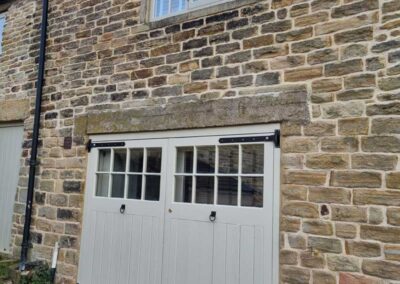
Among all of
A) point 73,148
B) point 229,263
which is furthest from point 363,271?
point 73,148

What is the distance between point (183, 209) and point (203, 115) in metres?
1.01

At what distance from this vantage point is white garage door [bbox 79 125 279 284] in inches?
144

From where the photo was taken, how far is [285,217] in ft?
11.4

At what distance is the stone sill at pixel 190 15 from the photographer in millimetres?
4080

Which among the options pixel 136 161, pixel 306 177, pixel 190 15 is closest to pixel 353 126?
pixel 306 177

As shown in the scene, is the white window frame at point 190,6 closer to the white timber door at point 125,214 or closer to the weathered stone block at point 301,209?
the white timber door at point 125,214

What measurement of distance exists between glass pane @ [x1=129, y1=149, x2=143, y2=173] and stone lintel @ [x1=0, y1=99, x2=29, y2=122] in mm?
2171

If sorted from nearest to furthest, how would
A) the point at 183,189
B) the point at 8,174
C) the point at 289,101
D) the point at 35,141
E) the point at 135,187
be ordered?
the point at 289,101, the point at 183,189, the point at 135,187, the point at 35,141, the point at 8,174

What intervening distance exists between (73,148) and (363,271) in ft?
12.2

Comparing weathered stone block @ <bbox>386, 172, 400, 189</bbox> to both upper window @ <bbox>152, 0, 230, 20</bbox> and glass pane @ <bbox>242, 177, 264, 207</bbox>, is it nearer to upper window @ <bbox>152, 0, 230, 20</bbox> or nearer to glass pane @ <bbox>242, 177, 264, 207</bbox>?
glass pane @ <bbox>242, 177, 264, 207</bbox>

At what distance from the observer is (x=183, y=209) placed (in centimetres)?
413

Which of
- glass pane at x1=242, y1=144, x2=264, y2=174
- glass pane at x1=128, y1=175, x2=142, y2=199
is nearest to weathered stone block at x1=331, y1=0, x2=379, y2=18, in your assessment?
glass pane at x1=242, y1=144, x2=264, y2=174

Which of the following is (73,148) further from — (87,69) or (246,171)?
(246,171)

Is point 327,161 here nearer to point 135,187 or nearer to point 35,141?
point 135,187
